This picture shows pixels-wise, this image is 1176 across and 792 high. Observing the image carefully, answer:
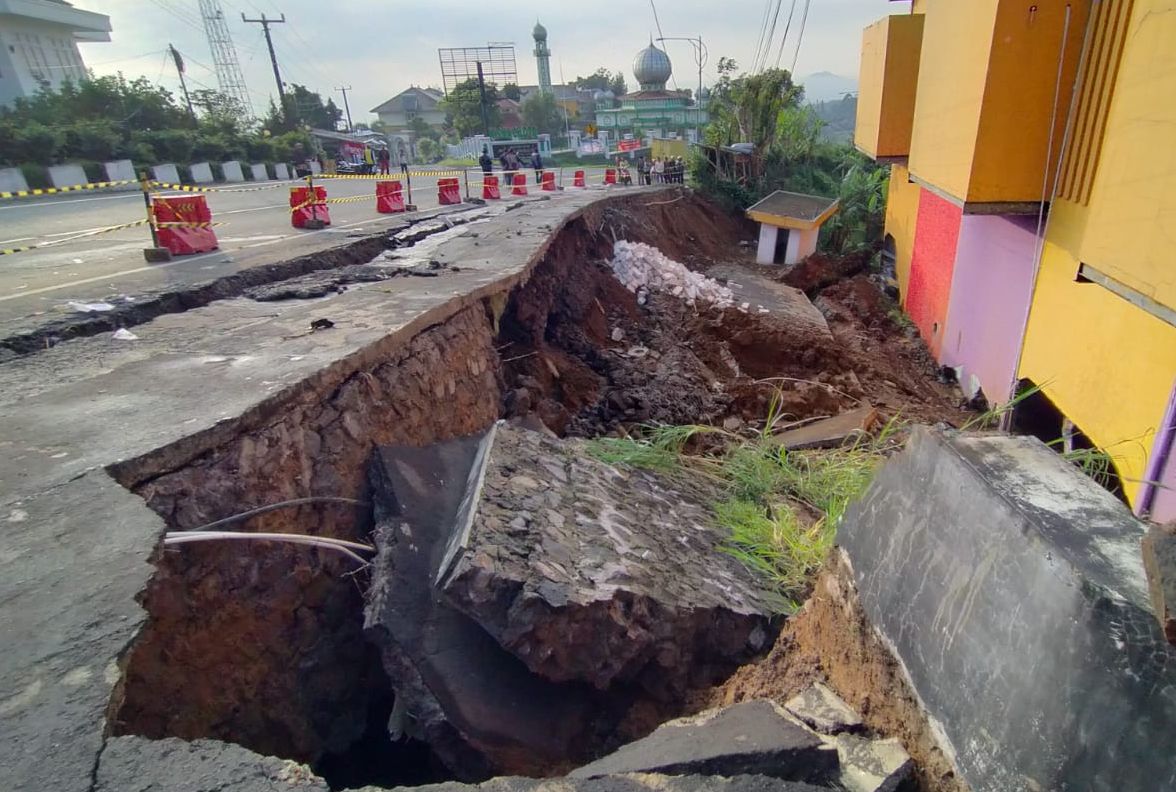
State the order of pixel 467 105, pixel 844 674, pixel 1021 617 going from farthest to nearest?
pixel 467 105
pixel 844 674
pixel 1021 617

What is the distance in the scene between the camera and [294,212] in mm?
8820

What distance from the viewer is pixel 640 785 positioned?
1.53 m

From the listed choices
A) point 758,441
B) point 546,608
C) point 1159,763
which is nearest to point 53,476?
point 546,608

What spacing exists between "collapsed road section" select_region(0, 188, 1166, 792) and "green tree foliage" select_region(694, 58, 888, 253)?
14.1 meters

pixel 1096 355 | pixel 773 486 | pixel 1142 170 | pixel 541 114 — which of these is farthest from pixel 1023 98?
pixel 541 114

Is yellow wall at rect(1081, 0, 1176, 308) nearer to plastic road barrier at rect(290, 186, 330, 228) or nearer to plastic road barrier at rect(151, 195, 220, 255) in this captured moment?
plastic road barrier at rect(151, 195, 220, 255)

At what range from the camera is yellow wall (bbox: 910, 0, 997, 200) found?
16.5 feet

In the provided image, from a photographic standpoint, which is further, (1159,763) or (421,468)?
(421,468)

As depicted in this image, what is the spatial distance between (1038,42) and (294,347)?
5643 millimetres

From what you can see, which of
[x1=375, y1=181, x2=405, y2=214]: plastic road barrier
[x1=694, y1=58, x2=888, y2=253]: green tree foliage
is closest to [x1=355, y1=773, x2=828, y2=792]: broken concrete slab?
[x1=375, y1=181, x2=405, y2=214]: plastic road barrier

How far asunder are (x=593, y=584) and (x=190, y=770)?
4.38 ft

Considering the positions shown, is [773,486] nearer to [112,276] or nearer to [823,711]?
[823,711]

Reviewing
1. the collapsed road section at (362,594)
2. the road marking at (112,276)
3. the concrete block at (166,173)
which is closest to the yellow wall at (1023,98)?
the collapsed road section at (362,594)

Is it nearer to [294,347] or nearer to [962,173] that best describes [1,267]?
[294,347]
